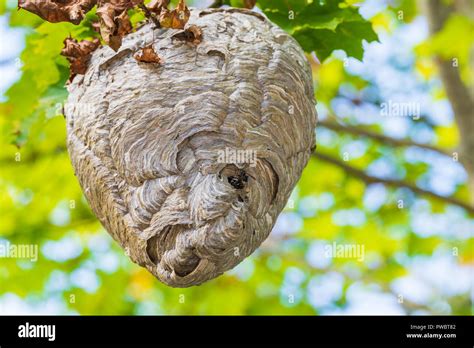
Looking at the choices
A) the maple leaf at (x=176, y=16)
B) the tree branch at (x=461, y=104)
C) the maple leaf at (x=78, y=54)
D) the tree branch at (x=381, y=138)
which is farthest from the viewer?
the tree branch at (x=381, y=138)

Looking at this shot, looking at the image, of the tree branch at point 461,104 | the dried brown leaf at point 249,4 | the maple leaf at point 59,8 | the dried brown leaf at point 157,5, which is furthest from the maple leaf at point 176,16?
the tree branch at point 461,104

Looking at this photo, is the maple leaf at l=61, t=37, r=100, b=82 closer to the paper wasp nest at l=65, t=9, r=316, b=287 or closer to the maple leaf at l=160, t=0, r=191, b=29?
the paper wasp nest at l=65, t=9, r=316, b=287

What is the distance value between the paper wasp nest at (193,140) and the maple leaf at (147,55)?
27 mm

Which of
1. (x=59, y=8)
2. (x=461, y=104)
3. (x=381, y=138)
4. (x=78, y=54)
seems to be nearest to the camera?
(x=59, y=8)

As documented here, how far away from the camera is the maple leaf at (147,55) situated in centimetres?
178

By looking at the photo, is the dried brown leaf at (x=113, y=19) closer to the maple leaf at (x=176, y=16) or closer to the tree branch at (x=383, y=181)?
the maple leaf at (x=176, y=16)

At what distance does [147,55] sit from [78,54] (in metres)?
0.26

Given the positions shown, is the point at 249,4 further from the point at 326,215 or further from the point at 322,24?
the point at 326,215

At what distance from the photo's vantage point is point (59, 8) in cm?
175

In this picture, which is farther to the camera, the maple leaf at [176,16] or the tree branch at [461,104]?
Result: the tree branch at [461,104]

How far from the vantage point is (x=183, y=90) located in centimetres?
178

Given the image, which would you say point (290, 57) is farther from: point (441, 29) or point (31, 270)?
point (31, 270)

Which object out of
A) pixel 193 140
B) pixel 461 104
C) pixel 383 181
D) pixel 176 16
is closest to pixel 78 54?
pixel 176 16

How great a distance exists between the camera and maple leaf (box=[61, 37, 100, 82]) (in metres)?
1.93
